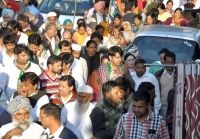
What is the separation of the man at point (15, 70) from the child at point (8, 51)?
2.66ft

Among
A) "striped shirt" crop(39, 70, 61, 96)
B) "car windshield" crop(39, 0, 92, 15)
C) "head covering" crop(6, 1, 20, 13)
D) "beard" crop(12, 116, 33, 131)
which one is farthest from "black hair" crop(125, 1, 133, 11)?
"beard" crop(12, 116, 33, 131)

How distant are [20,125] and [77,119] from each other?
4.08ft

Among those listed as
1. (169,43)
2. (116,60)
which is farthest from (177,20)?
(116,60)

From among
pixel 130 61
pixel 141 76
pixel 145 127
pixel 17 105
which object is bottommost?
pixel 145 127

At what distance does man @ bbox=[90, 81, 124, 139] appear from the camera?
9.43m

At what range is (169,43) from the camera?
556 inches

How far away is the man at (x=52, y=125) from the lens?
8477 millimetres

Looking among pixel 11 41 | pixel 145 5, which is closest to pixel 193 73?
pixel 11 41

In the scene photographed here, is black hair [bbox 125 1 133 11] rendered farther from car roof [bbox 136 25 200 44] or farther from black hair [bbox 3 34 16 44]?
black hair [bbox 3 34 16 44]

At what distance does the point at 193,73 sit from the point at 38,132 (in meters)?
2.78

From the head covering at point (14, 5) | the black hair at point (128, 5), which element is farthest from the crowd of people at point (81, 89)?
the black hair at point (128, 5)

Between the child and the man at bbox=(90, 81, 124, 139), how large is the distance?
325 centimetres

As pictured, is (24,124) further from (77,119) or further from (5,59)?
(5,59)

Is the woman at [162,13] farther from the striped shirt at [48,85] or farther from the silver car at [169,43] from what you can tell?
the striped shirt at [48,85]
